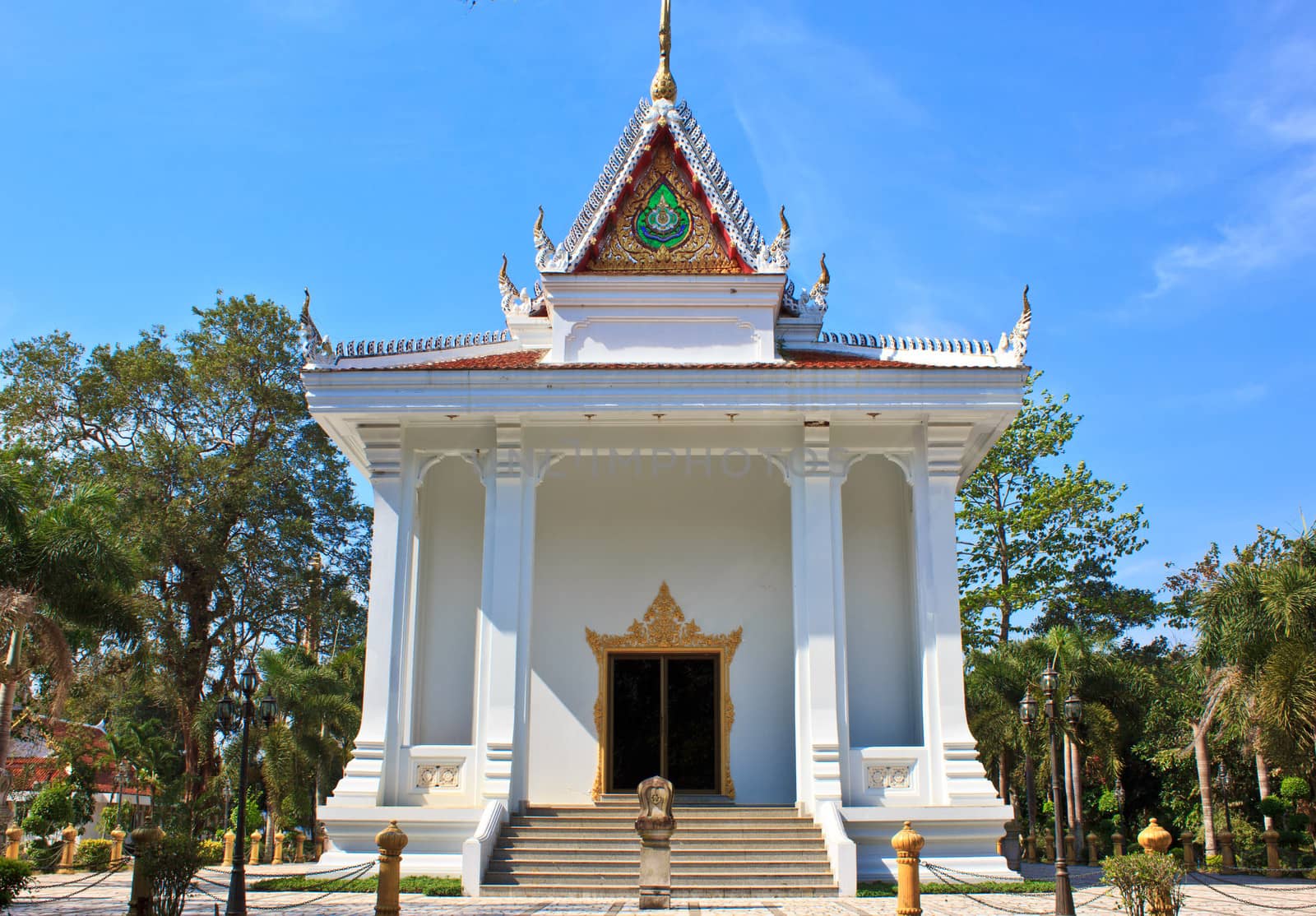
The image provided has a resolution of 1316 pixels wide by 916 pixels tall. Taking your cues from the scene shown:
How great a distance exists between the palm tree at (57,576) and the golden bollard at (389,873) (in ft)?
20.4

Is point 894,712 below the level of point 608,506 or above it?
below

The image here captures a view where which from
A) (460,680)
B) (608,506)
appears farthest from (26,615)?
(608,506)

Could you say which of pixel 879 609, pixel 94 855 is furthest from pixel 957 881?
pixel 94 855

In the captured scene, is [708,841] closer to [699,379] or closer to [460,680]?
[460,680]

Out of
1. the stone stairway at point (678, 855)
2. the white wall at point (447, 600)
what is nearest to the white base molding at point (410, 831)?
the stone stairway at point (678, 855)

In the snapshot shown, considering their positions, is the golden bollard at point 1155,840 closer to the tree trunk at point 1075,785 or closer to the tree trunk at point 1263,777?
the tree trunk at point 1075,785

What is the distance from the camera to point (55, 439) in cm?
2792

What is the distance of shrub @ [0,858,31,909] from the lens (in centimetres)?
1199

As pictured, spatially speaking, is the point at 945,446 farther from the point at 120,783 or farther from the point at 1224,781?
the point at 120,783

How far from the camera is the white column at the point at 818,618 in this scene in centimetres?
1376

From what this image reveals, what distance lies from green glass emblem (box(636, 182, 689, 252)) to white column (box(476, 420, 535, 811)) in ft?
11.5

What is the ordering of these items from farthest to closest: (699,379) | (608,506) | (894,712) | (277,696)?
(277,696), (608,506), (894,712), (699,379)

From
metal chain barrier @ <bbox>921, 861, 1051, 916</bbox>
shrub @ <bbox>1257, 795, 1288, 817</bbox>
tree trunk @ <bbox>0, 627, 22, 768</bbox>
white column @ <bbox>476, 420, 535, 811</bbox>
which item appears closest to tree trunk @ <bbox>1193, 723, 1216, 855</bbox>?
shrub @ <bbox>1257, 795, 1288, 817</bbox>

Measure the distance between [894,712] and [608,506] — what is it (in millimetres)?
5028
